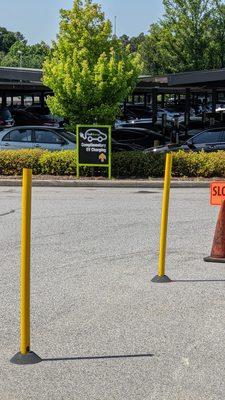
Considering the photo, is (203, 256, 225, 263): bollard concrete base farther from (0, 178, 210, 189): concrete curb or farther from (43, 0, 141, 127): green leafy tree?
(43, 0, 141, 127): green leafy tree

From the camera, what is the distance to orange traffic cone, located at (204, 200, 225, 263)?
26.8ft

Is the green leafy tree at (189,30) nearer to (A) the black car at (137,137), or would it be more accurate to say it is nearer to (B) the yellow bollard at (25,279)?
(A) the black car at (137,137)

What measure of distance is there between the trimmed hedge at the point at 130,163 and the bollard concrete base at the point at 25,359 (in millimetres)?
12969

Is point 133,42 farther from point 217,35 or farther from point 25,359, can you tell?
point 25,359

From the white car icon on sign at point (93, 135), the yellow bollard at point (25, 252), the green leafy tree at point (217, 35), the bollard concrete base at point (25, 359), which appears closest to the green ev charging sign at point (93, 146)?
the white car icon on sign at point (93, 135)

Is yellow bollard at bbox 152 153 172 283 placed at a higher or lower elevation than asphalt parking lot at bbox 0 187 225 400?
higher

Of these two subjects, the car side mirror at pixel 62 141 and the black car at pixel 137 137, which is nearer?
the car side mirror at pixel 62 141

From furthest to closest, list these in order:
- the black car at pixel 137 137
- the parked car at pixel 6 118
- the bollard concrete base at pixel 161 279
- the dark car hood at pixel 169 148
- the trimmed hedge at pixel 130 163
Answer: the parked car at pixel 6 118
the black car at pixel 137 137
the dark car hood at pixel 169 148
the trimmed hedge at pixel 130 163
the bollard concrete base at pixel 161 279

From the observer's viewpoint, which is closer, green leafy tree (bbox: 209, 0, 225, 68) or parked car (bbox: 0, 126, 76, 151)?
parked car (bbox: 0, 126, 76, 151)

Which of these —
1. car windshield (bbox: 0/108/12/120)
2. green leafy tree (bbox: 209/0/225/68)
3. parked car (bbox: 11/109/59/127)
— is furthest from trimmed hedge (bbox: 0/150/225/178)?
green leafy tree (bbox: 209/0/225/68)

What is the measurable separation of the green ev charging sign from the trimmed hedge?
0.41 metres

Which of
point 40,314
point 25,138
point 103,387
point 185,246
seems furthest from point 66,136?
point 103,387

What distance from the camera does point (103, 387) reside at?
4594 millimetres

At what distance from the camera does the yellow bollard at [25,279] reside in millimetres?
4582
